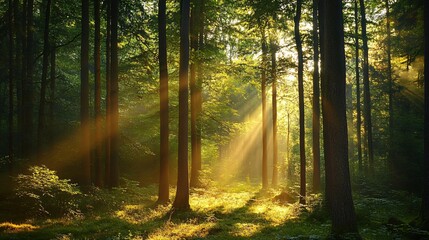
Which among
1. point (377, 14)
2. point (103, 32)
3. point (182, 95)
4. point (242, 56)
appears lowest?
point (182, 95)

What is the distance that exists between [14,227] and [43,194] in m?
2.45

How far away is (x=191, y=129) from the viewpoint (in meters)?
21.5

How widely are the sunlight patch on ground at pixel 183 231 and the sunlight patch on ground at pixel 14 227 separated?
342 cm

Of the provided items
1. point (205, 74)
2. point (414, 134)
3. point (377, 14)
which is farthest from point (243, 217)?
point (377, 14)

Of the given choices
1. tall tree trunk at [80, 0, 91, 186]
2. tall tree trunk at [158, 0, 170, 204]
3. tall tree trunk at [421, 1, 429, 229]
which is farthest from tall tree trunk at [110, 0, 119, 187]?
tall tree trunk at [421, 1, 429, 229]

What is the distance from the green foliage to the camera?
11.5 meters

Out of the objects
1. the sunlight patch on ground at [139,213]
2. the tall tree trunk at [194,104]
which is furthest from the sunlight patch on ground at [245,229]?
the tall tree trunk at [194,104]

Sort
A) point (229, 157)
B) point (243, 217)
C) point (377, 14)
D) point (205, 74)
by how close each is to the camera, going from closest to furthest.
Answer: point (243, 217), point (205, 74), point (377, 14), point (229, 157)

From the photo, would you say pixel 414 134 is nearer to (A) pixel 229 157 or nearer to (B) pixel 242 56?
(B) pixel 242 56

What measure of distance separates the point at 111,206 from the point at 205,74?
10.2m

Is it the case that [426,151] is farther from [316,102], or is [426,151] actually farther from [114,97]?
[114,97]

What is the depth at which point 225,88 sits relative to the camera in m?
22.5

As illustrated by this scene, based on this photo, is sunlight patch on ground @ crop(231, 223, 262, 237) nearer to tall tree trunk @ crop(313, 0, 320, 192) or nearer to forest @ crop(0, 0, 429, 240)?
forest @ crop(0, 0, 429, 240)

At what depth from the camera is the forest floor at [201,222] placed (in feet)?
31.3
